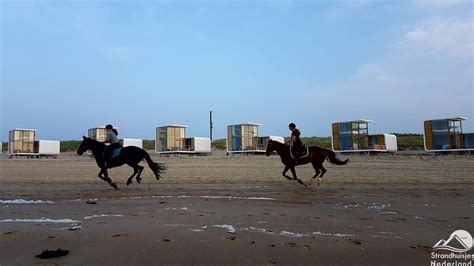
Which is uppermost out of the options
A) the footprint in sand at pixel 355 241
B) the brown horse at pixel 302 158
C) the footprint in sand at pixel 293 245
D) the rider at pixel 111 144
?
the rider at pixel 111 144

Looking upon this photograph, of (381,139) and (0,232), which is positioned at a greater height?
(381,139)

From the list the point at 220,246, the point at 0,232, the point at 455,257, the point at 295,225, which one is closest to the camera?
the point at 455,257

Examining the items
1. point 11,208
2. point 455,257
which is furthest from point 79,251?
point 11,208

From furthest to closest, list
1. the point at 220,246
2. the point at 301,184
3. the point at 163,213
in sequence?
the point at 301,184
the point at 163,213
the point at 220,246

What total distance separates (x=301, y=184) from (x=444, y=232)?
26.7 feet

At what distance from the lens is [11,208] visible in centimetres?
788

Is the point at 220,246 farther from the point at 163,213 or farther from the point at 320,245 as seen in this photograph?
the point at 163,213

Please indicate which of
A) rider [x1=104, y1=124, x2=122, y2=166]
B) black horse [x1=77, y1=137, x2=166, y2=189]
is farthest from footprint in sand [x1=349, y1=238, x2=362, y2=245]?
rider [x1=104, y1=124, x2=122, y2=166]

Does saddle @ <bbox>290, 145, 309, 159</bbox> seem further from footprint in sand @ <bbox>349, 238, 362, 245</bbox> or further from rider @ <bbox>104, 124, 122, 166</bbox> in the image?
footprint in sand @ <bbox>349, 238, 362, 245</bbox>

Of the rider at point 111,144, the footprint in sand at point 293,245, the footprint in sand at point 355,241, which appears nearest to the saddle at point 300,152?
the rider at point 111,144

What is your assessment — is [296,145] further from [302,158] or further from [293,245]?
[293,245]

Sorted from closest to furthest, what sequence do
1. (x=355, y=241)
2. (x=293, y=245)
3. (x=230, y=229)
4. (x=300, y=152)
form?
1. (x=293, y=245)
2. (x=355, y=241)
3. (x=230, y=229)
4. (x=300, y=152)

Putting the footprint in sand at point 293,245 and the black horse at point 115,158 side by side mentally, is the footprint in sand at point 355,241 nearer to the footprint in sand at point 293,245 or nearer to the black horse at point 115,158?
the footprint in sand at point 293,245

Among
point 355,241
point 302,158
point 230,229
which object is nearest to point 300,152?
point 302,158
